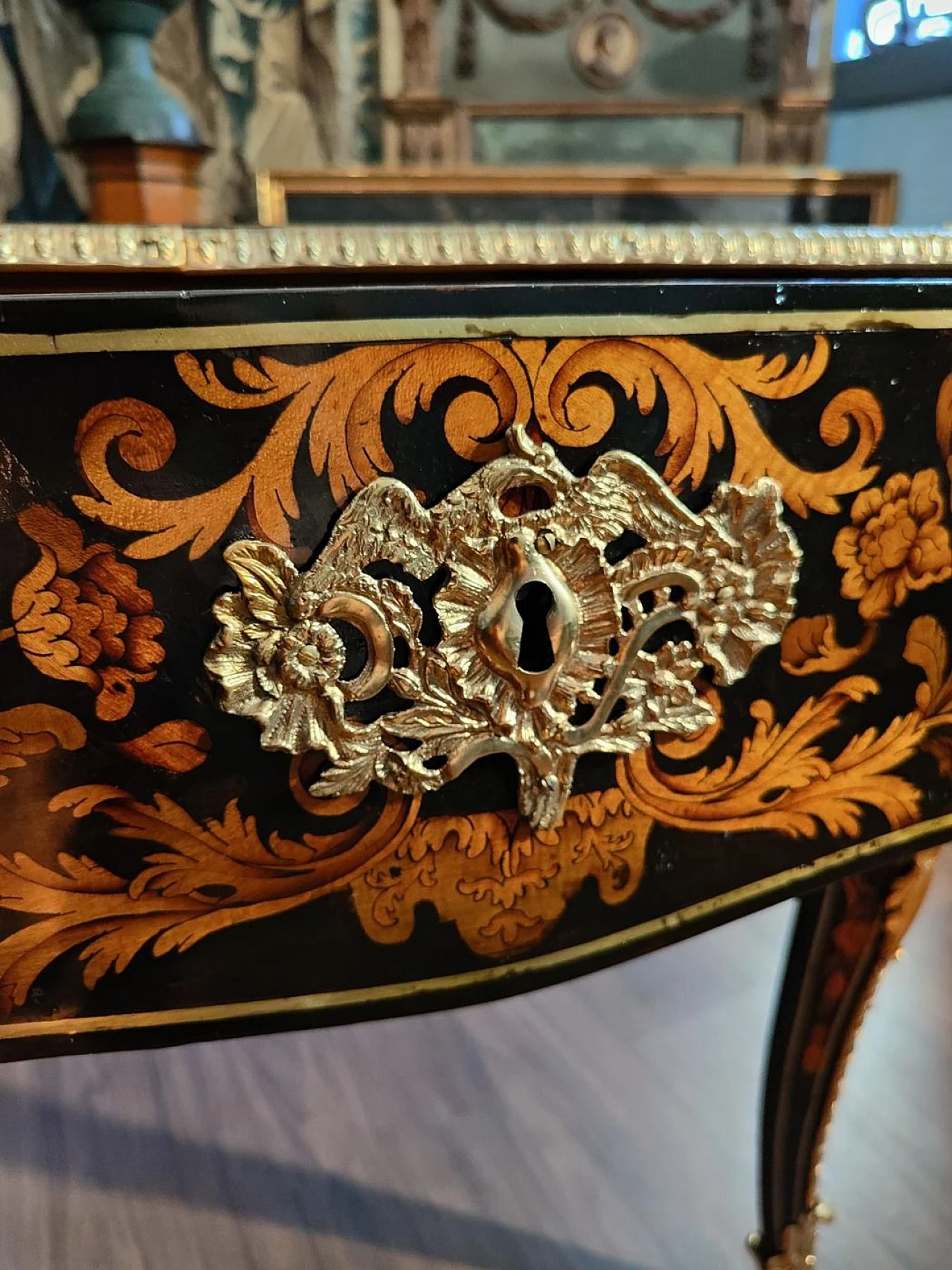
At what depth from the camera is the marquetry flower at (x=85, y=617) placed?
312 millimetres

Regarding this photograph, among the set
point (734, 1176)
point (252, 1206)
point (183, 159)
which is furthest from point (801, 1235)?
point (183, 159)

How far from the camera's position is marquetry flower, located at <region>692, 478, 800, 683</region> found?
39cm

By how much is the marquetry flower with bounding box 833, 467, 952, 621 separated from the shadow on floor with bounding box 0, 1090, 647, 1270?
23.1 inches

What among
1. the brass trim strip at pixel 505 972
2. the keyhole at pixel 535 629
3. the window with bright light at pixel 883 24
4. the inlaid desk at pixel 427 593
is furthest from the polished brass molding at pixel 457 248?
the window with bright light at pixel 883 24

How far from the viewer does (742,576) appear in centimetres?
40

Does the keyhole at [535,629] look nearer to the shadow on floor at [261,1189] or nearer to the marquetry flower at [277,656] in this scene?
the marquetry flower at [277,656]

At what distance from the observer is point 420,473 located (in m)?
0.35

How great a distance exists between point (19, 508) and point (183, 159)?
2.40 feet

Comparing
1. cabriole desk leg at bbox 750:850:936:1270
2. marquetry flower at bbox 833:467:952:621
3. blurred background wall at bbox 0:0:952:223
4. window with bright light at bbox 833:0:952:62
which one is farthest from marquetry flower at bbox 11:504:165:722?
window with bright light at bbox 833:0:952:62

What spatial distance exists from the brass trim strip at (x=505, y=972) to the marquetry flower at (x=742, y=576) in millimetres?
120

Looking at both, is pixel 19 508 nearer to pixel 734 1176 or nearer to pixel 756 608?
pixel 756 608

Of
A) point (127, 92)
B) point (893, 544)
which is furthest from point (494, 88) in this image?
point (893, 544)

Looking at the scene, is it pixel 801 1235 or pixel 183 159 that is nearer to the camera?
pixel 801 1235

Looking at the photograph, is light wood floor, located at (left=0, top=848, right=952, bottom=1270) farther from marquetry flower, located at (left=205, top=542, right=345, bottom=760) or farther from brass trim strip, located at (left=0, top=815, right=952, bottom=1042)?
marquetry flower, located at (left=205, top=542, right=345, bottom=760)
